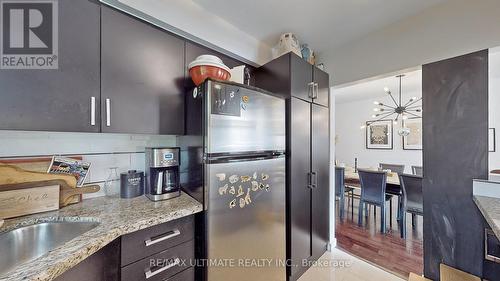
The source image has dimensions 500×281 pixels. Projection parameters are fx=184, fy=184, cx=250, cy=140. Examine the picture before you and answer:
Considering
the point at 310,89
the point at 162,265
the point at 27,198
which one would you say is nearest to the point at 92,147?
the point at 27,198

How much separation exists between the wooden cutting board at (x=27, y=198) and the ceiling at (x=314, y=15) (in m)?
1.68

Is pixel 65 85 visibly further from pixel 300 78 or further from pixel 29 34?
pixel 300 78

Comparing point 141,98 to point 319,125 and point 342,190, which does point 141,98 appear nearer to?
point 319,125

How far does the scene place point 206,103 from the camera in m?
1.13

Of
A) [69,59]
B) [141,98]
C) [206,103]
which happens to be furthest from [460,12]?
[69,59]

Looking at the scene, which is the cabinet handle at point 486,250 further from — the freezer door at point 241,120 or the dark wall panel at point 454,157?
the freezer door at point 241,120

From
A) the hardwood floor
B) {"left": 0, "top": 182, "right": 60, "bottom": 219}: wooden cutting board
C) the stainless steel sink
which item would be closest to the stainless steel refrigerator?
the stainless steel sink

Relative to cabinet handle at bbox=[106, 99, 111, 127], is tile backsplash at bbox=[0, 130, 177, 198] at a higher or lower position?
lower

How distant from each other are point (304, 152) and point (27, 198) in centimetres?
192

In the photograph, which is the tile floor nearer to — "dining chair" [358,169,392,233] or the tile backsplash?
"dining chair" [358,169,392,233]

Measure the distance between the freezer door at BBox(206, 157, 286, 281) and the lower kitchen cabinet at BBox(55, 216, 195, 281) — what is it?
5.5 inches

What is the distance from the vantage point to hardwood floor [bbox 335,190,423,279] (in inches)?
78.2

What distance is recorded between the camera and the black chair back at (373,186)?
2.76 metres

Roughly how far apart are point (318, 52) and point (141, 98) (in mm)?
2164
